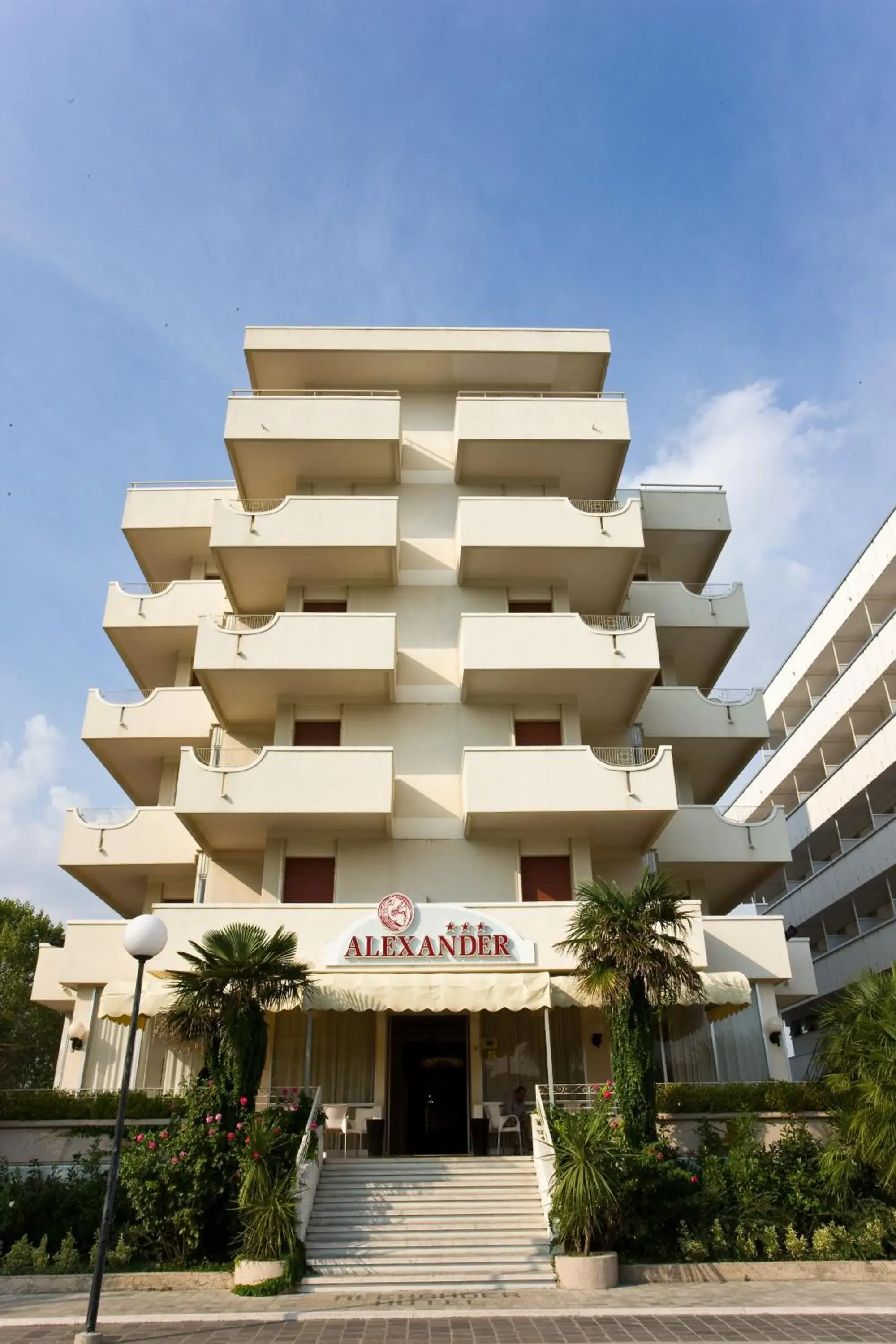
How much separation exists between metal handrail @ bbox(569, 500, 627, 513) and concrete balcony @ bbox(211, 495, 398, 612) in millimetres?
5800

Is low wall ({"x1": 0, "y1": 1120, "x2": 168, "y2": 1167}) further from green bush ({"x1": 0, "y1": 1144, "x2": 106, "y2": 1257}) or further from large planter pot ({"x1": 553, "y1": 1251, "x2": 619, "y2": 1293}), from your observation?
large planter pot ({"x1": 553, "y1": 1251, "x2": 619, "y2": 1293})

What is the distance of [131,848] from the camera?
28.7m

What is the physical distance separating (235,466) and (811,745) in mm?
Result: 29390

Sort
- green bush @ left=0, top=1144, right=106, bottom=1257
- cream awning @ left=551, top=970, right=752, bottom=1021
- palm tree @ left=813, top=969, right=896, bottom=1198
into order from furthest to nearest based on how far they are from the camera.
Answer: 1. cream awning @ left=551, top=970, right=752, bottom=1021
2. green bush @ left=0, top=1144, right=106, bottom=1257
3. palm tree @ left=813, top=969, right=896, bottom=1198

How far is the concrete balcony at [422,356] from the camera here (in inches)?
1267

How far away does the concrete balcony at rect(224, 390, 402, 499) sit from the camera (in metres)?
30.3

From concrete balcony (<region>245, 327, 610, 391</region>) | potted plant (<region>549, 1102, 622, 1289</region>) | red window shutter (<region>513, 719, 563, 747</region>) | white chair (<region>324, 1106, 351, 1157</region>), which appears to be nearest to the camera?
potted plant (<region>549, 1102, 622, 1289</region>)

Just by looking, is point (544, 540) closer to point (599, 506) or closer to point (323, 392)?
point (599, 506)

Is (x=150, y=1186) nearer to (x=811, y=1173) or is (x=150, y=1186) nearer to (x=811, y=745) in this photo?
(x=811, y=1173)

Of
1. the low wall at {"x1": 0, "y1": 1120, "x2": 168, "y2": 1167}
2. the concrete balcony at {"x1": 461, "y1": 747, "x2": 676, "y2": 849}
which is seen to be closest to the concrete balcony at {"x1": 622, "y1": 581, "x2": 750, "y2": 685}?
the concrete balcony at {"x1": 461, "y1": 747, "x2": 676, "y2": 849}

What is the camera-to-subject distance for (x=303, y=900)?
87.7 feet

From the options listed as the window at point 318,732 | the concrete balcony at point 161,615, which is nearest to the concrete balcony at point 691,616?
the window at point 318,732

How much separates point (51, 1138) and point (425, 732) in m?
13.7

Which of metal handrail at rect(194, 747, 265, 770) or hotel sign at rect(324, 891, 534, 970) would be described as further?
metal handrail at rect(194, 747, 265, 770)
